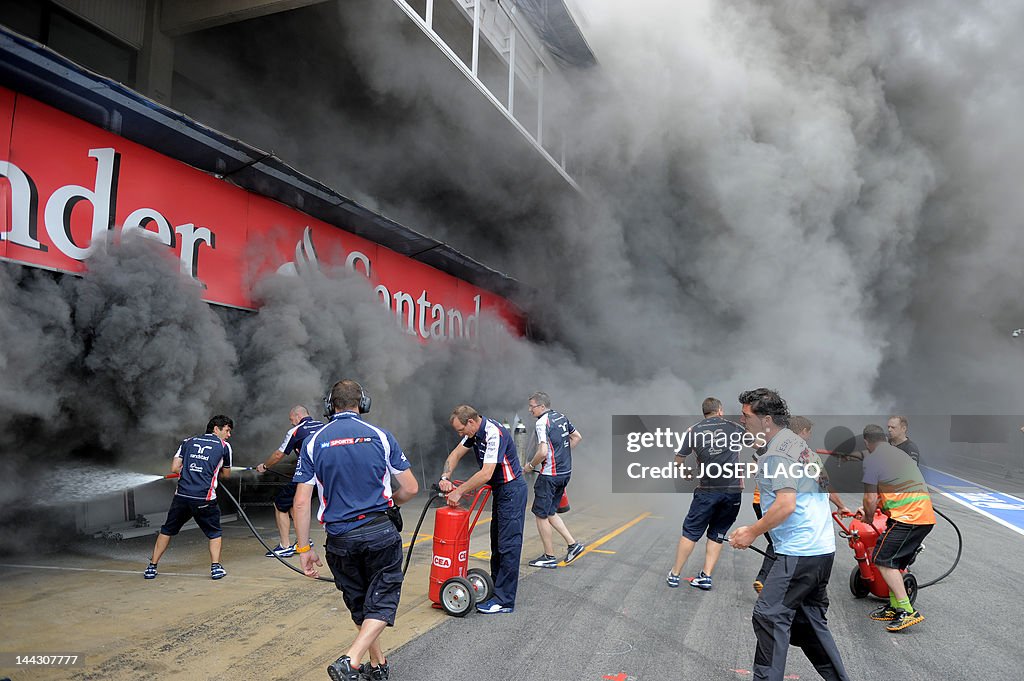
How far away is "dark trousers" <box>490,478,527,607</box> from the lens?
4.20 meters

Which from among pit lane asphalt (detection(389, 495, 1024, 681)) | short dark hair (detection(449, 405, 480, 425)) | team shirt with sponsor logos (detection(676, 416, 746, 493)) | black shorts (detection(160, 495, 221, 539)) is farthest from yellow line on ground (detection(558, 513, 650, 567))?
black shorts (detection(160, 495, 221, 539))

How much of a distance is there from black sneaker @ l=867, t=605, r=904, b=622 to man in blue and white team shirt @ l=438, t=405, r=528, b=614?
2.43 m

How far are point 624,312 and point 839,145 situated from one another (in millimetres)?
5738

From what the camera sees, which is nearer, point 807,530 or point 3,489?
point 807,530

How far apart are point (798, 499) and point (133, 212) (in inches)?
246

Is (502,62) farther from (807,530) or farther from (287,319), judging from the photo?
(807,530)

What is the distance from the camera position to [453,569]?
413 centimetres

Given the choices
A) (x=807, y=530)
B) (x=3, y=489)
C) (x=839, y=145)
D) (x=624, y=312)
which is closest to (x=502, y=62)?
(x=624, y=312)

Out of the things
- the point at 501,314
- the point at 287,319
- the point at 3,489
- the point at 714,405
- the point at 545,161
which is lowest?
the point at 3,489

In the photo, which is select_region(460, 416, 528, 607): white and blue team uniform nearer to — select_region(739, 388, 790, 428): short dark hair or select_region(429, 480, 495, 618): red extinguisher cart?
select_region(429, 480, 495, 618): red extinguisher cart

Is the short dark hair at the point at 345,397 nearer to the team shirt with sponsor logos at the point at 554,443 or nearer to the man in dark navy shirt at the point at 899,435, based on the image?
the team shirt with sponsor logos at the point at 554,443

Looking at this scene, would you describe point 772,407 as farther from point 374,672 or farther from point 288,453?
point 288,453

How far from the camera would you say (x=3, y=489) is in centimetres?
560

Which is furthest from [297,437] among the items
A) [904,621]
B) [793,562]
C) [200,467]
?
[904,621]
